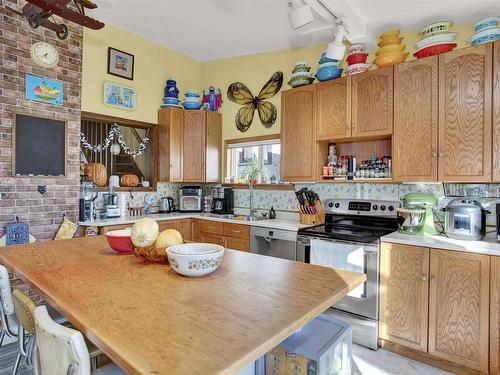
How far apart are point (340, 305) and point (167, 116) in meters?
2.98

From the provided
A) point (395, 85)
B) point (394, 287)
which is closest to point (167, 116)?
point (395, 85)

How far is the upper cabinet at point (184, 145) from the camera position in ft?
13.2

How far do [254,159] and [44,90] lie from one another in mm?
2405

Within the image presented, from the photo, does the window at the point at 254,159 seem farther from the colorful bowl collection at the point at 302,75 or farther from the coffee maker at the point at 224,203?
the colorful bowl collection at the point at 302,75

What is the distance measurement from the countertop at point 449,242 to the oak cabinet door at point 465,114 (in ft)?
1.53

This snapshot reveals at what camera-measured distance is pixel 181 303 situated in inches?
37.6

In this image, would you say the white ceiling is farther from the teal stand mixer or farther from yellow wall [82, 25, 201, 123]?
the teal stand mixer

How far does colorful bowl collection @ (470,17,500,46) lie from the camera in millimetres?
2309

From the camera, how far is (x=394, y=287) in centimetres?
244

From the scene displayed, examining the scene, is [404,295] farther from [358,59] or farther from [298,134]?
[358,59]

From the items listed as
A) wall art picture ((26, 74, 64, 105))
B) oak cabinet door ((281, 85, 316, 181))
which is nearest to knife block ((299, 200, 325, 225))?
oak cabinet door ((281, 85, 316, 181))

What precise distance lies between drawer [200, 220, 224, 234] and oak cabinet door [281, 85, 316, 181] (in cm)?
92

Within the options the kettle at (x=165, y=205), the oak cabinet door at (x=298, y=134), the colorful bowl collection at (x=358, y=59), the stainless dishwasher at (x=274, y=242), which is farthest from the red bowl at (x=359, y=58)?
the kettle at (x=165, y=205)

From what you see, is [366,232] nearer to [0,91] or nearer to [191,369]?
[191,369]
